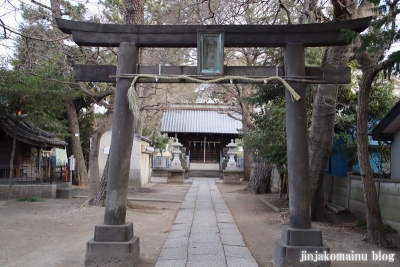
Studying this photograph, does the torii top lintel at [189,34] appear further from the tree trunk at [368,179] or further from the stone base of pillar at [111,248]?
the stone base of pillar at [111,248]

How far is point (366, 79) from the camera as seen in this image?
7766 millimetres

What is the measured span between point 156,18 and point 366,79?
12.5 m

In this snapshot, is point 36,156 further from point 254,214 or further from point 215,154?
point 215,154

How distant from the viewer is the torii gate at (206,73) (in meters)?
5.96

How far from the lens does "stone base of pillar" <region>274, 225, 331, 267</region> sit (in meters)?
5.70

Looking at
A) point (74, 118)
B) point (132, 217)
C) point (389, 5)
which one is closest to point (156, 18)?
point (74, 118)

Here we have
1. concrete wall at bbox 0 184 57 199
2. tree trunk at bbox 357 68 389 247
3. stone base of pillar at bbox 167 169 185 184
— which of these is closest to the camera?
tree trunk at bbox 357 68 389 247

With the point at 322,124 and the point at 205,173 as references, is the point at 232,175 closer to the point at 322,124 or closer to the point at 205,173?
the point at 205,173

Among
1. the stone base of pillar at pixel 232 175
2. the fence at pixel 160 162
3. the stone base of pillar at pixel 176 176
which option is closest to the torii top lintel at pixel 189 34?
the stone base of pillar at pixel 176 176

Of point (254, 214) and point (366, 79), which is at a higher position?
point (366, 79)

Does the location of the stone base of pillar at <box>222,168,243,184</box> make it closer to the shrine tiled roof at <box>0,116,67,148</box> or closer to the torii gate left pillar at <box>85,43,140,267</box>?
the shrine tiled roof at <box>0,116,67,148</box>

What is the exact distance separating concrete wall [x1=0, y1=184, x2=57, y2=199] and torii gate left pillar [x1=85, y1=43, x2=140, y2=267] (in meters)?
11.0

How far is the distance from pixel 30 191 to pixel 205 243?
35.6ft

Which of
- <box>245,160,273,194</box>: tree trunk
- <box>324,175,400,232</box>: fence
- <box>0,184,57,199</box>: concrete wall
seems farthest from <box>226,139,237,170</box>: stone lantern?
<box>0,184,57,199</box>: concrete wall
